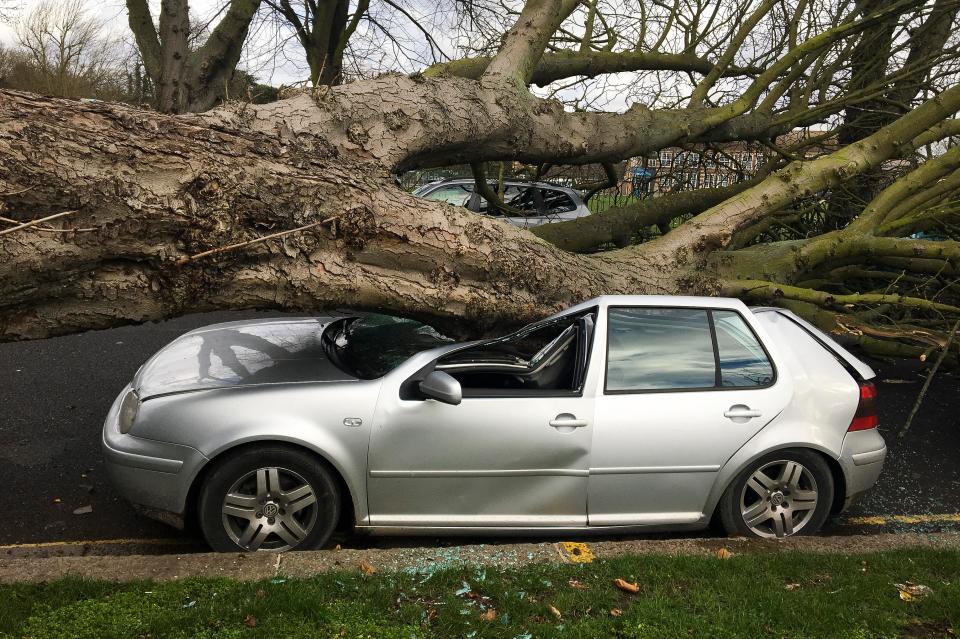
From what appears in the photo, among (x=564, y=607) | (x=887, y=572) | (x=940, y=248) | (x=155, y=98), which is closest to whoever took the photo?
(x=564, y=607)

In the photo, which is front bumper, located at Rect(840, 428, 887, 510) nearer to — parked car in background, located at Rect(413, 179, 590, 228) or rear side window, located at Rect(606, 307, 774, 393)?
rear side window, located at Rect(606, 307, 774, 393)

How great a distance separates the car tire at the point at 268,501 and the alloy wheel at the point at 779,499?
2.22m

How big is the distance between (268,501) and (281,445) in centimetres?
29

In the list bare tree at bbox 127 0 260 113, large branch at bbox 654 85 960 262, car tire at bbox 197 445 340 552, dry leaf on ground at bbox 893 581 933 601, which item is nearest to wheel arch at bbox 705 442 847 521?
dry leaf on ground at bbox 893 581 933 601

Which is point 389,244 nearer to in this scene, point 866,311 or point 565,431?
point 565,431

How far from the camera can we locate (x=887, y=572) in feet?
12.0

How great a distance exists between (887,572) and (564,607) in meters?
1.63

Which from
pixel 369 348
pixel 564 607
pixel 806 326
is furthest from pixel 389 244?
pixel 806 326

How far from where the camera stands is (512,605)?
3244 mm

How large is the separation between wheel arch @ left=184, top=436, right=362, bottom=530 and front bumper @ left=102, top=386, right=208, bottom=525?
0.05 meters

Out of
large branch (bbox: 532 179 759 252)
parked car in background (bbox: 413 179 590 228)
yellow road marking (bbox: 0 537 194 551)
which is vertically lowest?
yellow road marking (bbox: 0 537 194 551)

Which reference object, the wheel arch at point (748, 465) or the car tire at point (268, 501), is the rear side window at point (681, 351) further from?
the car tire at point (268, 501)

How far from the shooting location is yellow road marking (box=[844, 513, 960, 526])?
4816mm

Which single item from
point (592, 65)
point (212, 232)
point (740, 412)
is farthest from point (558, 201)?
point (212, 232)
